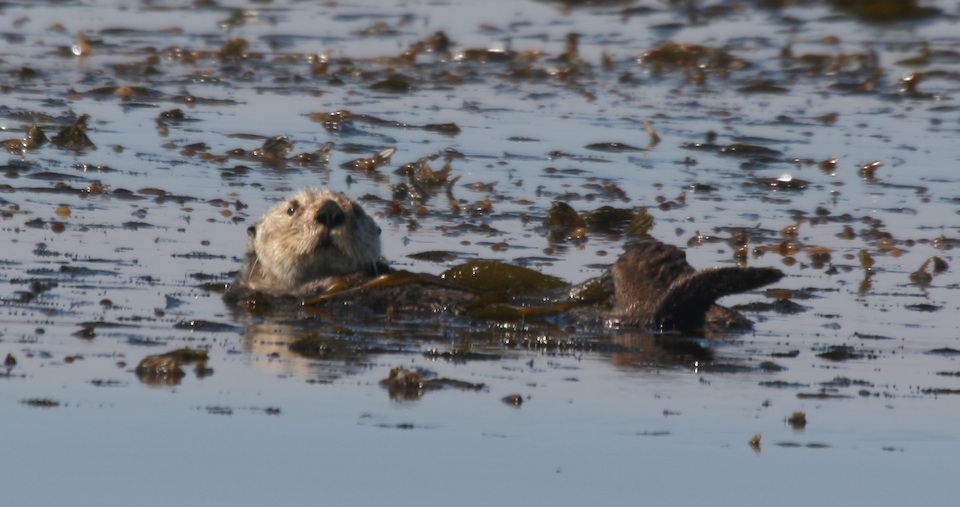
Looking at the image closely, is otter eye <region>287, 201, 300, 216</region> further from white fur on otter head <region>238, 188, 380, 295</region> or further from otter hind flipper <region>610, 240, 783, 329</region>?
otter hind flipper <region>610, 240, 783, 329</region>

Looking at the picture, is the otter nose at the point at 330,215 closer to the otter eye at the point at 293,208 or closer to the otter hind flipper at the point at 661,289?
the otter eye at the point at 293,208

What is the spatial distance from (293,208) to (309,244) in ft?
1.02

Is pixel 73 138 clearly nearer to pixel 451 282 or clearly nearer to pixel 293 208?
pixel 293 208

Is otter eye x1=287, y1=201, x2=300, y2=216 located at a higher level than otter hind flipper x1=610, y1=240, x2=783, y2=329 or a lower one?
higher

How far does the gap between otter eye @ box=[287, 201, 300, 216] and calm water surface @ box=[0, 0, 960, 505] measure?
506mm

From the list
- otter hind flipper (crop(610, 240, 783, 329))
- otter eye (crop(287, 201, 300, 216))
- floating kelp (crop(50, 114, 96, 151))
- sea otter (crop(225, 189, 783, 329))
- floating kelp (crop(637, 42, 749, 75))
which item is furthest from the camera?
floating kelp (crop(637, 42, 749, 75))

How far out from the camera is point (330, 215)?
25.1 feet

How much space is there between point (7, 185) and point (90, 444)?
18.1ft

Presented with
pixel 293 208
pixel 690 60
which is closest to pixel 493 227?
pixel 293 208

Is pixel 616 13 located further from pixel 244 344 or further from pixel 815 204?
pixel 244 344

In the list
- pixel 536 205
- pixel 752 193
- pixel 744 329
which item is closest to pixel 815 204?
pixel 752 193

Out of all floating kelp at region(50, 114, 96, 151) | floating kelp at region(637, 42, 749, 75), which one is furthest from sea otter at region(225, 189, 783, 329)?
floating kelp at region(637, 42, 749, 75)

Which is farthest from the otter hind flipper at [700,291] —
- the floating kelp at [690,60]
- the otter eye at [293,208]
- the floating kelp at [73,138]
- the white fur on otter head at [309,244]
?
the floating kelp at [690,60]

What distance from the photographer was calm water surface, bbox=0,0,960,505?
503 centimetres
